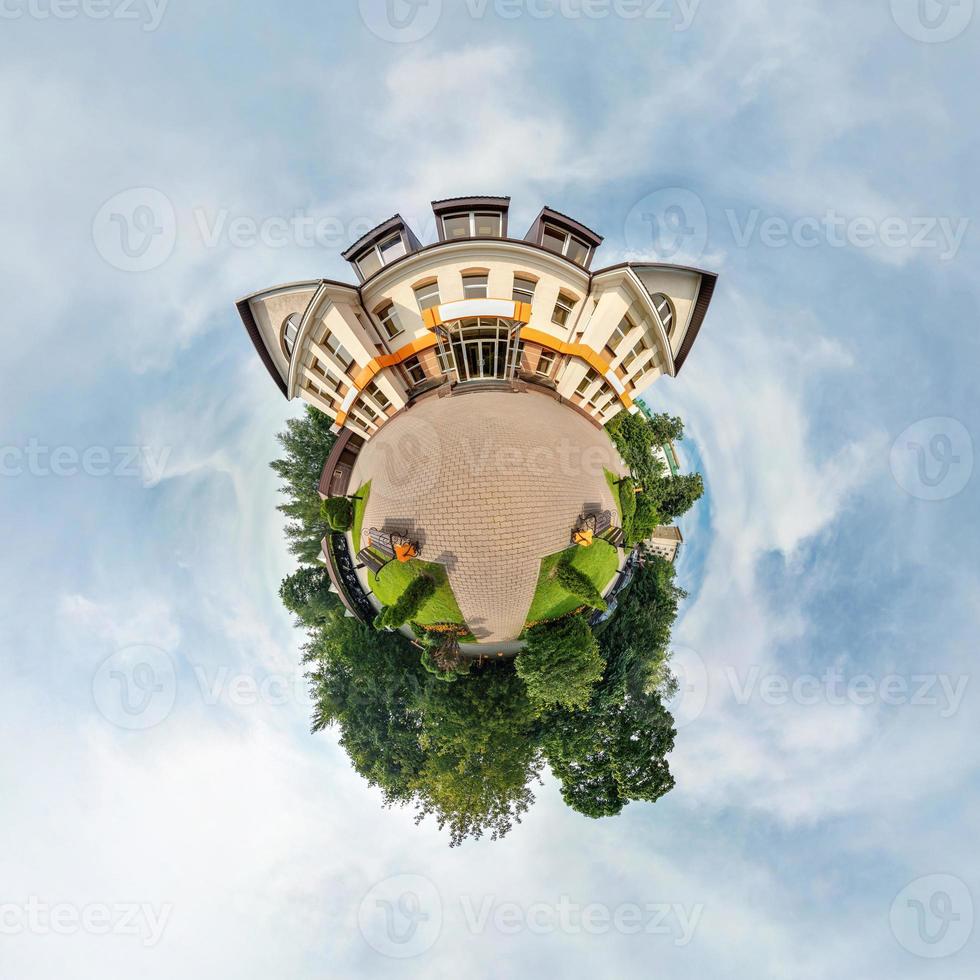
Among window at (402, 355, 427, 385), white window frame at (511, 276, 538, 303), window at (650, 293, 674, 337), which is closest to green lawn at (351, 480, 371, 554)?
window at (402, 355, 427, 385)

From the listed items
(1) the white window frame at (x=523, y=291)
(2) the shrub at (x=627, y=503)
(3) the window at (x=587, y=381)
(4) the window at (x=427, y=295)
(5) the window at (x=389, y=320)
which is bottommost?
(2) the shrub at (x=627, y=503)

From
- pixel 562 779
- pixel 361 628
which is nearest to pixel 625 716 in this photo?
pixel 562 779

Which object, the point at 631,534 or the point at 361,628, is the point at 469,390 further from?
the point at 361,628

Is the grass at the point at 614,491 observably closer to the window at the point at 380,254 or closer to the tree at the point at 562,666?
the tree at the point at 562,666

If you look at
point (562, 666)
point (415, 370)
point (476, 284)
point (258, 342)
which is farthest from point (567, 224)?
point (562, 666)

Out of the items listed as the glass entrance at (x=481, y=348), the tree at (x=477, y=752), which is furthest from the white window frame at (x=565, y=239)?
the tree at (x=477, y=752)

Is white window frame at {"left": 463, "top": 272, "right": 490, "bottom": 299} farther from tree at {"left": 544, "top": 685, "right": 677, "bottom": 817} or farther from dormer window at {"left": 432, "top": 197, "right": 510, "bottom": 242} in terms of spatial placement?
tree at {"left": 544, "top": 685, "right": 677, "bottom": 817}
